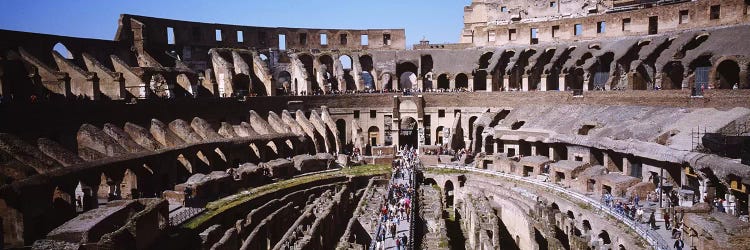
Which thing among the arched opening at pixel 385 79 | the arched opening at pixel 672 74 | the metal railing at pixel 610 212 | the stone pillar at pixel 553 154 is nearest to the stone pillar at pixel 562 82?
the arched opening at pixel 672 74

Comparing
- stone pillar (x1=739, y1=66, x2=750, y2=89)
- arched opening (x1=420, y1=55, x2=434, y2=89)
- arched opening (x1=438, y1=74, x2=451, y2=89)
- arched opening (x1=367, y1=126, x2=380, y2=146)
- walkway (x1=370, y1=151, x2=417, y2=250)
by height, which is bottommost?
walkway (x1=370, y1=151, x2=417, y2=250)

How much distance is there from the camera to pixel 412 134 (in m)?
52.8

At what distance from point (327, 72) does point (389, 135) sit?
9211mm

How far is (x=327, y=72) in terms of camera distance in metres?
54.1

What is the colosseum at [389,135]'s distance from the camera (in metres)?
22.2

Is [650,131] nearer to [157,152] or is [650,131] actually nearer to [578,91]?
[578,91]

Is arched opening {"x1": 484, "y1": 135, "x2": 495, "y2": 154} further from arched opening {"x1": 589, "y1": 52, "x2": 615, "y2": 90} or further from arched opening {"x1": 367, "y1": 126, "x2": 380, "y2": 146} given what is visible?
arched opening {"x1": 367, "y1": 126, "x2": 380, "y2": 146}

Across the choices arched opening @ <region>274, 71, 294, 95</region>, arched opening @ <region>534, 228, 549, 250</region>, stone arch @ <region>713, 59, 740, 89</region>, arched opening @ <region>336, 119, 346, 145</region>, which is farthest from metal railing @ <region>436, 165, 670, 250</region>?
arched opening @ <region>274, 71, 294, 95</region>

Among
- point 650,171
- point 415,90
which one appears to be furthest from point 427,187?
point 415,90

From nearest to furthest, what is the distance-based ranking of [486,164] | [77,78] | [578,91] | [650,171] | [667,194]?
[667,194], [650,171], [77,78], [486,164], [578,91]

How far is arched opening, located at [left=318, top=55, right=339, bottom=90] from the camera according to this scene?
165 feet

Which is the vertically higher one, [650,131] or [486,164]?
[650,131]

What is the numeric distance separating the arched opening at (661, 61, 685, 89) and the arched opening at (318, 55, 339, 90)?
27013 millimetres

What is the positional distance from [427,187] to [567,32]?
22.1 metres
